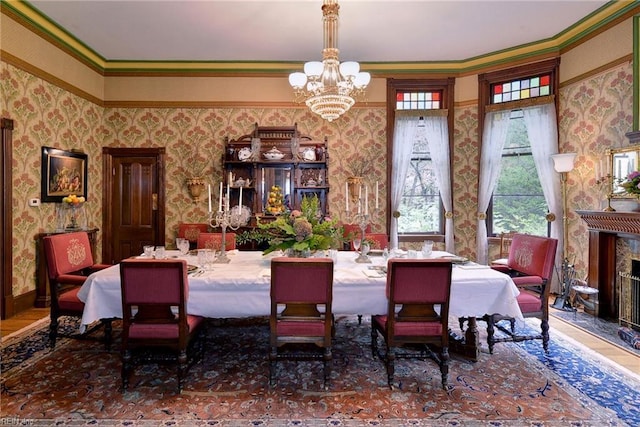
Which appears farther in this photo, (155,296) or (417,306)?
(417,306)

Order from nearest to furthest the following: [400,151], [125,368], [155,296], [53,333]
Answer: [155,296] → [125,368] → [53,333] → [400,151]

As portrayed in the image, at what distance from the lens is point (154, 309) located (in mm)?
2406

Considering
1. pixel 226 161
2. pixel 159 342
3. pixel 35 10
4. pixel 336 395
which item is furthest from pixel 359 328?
pixel 35 10

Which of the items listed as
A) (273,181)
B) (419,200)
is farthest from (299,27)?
(419,200)

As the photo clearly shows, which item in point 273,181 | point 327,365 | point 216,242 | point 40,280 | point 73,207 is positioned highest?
point 273,181

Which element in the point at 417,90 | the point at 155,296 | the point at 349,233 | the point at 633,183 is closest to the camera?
the point at 155,296

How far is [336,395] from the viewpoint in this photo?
2.48 meters

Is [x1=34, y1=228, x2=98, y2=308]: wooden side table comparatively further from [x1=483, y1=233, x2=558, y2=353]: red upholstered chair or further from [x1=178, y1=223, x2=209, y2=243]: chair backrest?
[x1=483, y1=233, x2=558, y2=353]: red upholstered chair

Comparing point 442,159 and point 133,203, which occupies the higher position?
point 442,159

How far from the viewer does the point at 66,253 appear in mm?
3215

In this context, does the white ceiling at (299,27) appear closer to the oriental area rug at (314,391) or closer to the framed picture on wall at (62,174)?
the framed picture on wall at (62,174)

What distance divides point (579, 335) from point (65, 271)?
508 cm

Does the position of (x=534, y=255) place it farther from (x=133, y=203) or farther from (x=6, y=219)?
(x=133, y=203)

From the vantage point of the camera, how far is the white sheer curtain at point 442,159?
5.76 metres
